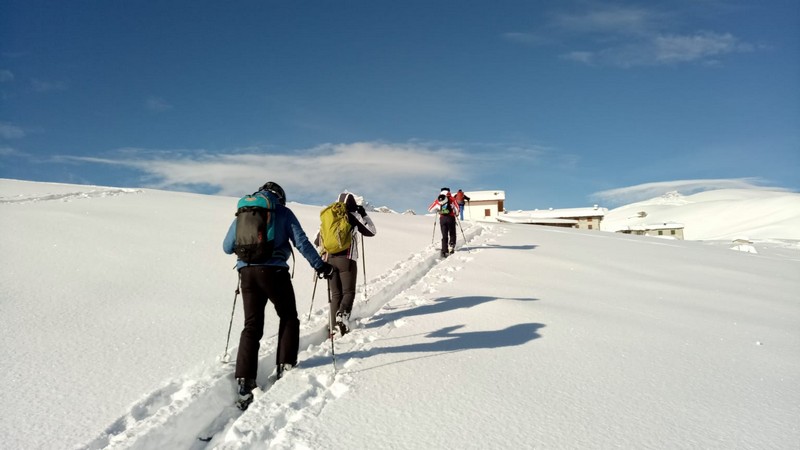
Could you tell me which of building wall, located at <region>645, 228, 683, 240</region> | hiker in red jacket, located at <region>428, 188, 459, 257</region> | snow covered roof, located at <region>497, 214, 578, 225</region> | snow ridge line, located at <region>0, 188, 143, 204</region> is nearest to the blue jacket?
hiker in red jacket, located at <region>428, 188, 459, 257</region>

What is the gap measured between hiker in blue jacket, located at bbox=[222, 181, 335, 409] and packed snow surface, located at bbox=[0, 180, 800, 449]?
237 millimetres

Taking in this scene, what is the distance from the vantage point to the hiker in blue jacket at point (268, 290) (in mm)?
4188

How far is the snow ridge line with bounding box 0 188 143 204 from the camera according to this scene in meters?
16.7

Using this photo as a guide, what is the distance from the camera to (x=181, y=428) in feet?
11.8

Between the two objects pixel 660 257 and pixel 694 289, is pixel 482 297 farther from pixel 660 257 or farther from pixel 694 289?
pixel 660 257

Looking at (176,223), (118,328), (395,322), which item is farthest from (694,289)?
(176,223)

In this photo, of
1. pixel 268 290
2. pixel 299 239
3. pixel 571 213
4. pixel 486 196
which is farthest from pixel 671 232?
pixel 268 290

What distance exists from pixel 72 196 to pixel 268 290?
18.7 m

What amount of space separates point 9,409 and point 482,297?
655cm

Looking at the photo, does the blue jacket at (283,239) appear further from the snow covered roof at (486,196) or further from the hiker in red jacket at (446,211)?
the snow covered roof at (486,196)

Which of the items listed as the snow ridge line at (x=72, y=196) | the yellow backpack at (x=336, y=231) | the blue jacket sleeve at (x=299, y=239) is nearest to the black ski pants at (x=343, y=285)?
the yellow backpack at (x=336, y=231)

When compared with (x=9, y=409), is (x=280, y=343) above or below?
above

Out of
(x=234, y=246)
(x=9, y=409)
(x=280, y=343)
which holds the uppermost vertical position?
(x=234, y=246)

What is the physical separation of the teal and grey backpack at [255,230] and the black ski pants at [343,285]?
A: 2.01 metres
